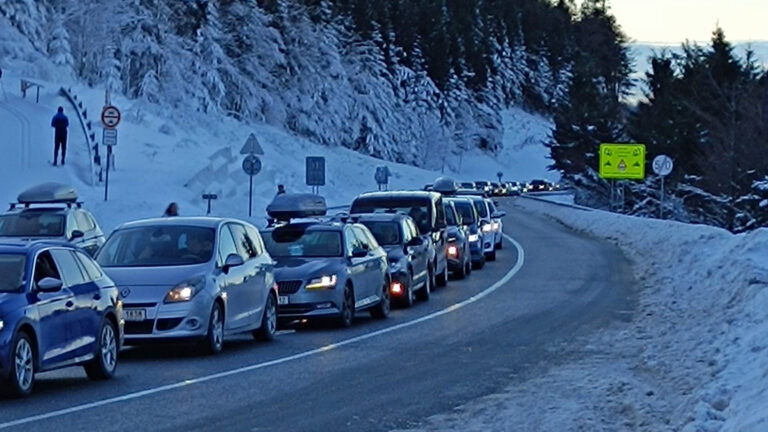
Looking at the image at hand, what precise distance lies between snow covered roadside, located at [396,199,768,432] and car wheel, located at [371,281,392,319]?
3.71 meters

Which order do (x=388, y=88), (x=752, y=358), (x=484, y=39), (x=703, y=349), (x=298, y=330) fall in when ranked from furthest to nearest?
1. (x=484, y=39)
2. (x=388, y=88)
3. (x=298, y=330)
4. (x=703, y=349)
5. (x=752, y=358)

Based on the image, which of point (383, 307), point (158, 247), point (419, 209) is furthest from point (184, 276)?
point (419, 209)

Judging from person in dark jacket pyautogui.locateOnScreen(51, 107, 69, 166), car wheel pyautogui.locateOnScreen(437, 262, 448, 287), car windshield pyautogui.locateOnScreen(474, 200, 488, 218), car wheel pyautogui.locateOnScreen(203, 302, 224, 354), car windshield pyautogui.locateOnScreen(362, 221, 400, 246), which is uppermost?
person in dark jacket pyautogui.locateOnScreen(51, 107, 69, 166)

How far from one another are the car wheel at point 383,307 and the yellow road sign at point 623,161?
50.8 m

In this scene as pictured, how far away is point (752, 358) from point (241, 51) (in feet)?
277

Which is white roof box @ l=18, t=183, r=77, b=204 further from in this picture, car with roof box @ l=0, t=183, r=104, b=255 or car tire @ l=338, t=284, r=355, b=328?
car tire @ l=338, t=284, r=355, b=328

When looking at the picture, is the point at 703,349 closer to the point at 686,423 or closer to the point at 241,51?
Result: the point at 686,423

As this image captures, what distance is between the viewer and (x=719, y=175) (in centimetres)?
6325

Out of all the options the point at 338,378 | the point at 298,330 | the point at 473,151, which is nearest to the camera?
Answer: the point at 338,378

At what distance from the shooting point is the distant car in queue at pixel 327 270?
822 inches

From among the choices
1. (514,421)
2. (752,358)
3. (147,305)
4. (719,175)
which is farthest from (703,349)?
(719,175)

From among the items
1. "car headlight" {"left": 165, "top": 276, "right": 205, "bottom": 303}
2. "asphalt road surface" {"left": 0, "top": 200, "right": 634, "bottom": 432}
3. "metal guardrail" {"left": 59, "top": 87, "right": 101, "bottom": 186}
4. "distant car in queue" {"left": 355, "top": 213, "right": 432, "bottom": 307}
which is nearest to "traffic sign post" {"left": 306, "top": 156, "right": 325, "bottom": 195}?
"metal guardrail" {"left": 59, "top": 87, "right": 101, "bottom": 186}

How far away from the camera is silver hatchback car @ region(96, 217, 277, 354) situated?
16.8m

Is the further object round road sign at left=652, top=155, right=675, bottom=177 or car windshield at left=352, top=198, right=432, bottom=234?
round road sign at left=652, top=155, right=675, bottom=177
